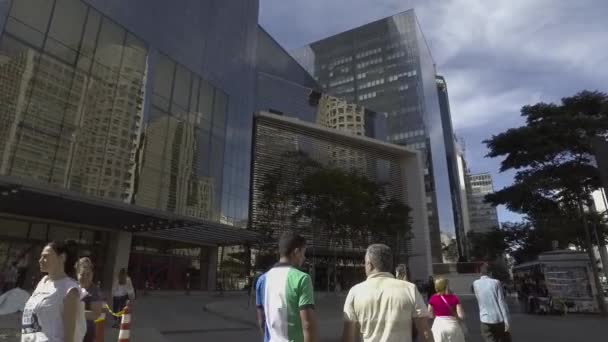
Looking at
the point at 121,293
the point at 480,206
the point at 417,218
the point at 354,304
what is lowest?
the point at 121,293

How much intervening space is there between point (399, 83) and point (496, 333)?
8107 centimetres

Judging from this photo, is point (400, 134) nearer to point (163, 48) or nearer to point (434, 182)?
point (434, 182)

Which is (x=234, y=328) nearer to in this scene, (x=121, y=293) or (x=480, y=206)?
(x=121, y=293)

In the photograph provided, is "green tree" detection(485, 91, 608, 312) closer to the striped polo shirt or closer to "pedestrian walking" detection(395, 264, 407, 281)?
"pedestrian walking" detection(395, 264, 407, 281)

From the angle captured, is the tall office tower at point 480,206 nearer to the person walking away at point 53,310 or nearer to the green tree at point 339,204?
the green tree at point 339,204

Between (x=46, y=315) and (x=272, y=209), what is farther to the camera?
(x=272, y=209)

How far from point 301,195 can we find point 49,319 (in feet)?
100

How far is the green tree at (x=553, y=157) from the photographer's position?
21078mm

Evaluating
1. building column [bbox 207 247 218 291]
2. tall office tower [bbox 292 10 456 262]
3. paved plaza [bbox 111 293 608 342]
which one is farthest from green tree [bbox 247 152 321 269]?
tall office tower [bbox 292 10 456 262]

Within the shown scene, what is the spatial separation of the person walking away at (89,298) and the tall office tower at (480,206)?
130 meters

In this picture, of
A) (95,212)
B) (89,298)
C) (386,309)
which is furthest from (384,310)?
(95,212)

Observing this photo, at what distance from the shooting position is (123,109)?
23.7 m

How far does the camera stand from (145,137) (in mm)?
24875

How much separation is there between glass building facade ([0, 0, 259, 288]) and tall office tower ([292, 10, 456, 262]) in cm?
5089
